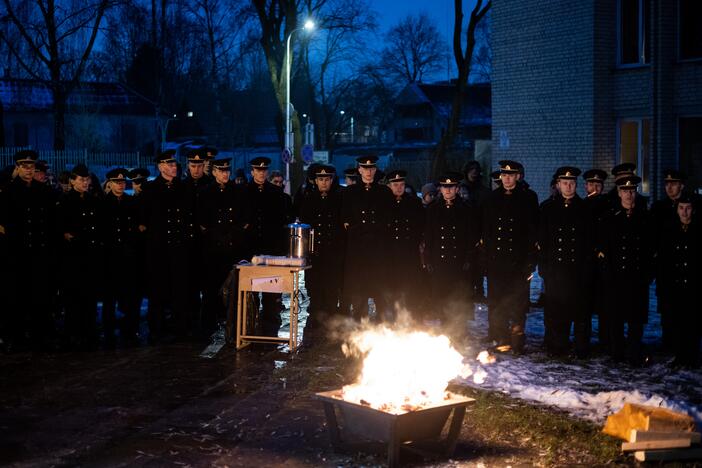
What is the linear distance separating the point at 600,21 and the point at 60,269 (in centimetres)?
1370

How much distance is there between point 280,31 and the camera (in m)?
38.6

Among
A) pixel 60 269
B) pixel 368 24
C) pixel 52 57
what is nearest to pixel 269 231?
pixel 60 269

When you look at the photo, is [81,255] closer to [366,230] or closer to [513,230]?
[366,230]

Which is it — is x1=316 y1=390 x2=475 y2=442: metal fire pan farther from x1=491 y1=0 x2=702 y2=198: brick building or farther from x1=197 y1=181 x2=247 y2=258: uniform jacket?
x1=491 y1=0 x2=702 y2=198: brick building

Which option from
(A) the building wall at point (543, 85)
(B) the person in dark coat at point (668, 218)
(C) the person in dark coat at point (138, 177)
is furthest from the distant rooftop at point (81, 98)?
(B) the person in dark coat at point (668, 218)

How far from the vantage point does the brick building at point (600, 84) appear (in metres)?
20.4

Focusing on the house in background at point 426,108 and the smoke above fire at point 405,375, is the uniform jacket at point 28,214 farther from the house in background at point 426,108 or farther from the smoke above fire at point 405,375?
the house in background at point 426,108

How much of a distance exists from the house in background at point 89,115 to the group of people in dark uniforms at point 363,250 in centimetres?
4357

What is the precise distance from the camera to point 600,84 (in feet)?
70.5

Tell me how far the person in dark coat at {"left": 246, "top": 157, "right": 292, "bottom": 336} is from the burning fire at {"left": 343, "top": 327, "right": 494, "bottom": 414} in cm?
554

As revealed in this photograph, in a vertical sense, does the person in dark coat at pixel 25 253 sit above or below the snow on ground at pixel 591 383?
above

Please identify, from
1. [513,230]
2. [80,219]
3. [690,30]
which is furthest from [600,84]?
[80,219]

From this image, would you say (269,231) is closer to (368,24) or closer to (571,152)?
(571,152)

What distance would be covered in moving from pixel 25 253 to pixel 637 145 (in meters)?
14.3
